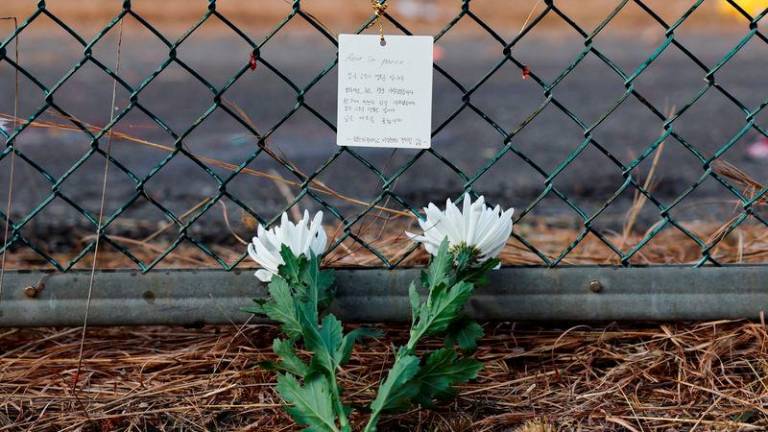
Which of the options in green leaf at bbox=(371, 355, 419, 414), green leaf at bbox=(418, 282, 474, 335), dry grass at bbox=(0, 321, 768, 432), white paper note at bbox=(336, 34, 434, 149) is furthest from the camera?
white paper note at bbox=(336, 34, 434, 149)

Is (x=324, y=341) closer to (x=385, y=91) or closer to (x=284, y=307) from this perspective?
(x=284, y=307)

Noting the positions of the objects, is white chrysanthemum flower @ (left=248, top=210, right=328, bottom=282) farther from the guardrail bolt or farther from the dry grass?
the guardrail bolt

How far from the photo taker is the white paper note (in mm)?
2127

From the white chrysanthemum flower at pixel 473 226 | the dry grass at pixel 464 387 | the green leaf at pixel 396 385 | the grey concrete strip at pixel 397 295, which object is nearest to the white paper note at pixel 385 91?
the white chrysanthemum flower at pixel 473 226

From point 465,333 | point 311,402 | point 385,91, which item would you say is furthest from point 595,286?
point 311,402

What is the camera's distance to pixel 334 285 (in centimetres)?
223

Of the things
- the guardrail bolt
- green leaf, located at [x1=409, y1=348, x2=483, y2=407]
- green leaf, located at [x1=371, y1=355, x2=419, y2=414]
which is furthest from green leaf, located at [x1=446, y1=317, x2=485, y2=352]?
the guardrail bolt

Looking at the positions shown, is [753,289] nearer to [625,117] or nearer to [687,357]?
[687,357]

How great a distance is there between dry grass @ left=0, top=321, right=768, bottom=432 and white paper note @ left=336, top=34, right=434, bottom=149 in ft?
1.44

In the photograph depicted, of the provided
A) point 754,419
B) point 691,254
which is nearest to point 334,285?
point 754,419

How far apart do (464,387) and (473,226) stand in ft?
1.10

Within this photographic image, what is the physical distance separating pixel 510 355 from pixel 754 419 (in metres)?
0.51

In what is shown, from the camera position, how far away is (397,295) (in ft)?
7.38

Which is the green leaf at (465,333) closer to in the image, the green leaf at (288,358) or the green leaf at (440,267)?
the green leaf at (440,267)
